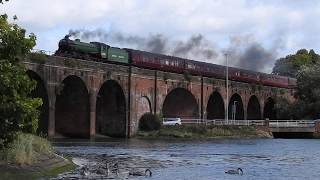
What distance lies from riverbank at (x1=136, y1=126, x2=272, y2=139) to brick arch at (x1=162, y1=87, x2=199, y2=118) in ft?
39.1

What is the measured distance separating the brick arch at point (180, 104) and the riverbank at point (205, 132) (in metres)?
11.9

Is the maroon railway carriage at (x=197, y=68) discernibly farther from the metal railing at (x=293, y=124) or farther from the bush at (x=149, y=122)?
the metal railing at (x=293, y=124)

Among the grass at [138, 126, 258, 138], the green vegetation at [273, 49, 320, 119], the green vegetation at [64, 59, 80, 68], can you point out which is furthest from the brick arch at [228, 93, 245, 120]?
the green vegetation at [64, 59, 80, 68]

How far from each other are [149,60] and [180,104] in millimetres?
14168

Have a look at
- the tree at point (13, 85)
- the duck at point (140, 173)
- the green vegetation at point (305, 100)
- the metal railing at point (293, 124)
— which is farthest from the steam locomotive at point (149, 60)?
the tree at point (13, 85)

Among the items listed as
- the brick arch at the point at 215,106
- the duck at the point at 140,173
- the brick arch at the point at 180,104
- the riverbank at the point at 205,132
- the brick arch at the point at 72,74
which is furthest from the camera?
the brick arch at the point at 215,106

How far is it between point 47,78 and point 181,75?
30661 millimetres

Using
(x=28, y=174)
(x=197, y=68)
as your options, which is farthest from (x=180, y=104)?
(x=28, y=174)

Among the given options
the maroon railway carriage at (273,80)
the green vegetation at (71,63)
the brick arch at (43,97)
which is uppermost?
the maroon railway carriage at (273,80)

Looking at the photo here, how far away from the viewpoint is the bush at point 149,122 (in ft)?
273

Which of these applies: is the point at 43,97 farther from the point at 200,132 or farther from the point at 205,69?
the point at 205,69

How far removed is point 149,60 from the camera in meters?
90.9

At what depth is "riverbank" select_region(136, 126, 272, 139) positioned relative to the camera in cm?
8100

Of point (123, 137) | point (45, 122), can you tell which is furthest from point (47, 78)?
point (123, 137)
